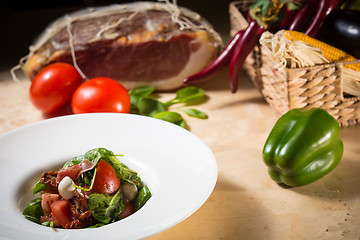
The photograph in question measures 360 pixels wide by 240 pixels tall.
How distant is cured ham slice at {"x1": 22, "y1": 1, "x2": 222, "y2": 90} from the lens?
1891 millimetres

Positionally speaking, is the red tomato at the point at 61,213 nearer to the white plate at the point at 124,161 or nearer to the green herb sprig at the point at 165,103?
the white plate at the point at 124,161

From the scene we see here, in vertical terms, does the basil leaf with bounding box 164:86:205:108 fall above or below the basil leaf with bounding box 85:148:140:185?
below

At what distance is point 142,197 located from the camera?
3.76 feet

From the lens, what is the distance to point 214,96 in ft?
6.24

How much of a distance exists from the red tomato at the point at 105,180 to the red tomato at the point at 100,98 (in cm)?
55

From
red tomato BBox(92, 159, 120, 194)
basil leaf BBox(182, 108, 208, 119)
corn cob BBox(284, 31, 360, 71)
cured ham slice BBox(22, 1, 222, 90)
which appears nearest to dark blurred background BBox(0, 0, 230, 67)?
cured ham slice BBox(22, 1, 222, 90)

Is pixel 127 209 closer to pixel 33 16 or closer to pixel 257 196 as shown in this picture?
pixel 257 196

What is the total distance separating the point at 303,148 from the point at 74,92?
A: 0.92m

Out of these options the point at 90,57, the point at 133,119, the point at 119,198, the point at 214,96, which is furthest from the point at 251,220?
the point at 90,57

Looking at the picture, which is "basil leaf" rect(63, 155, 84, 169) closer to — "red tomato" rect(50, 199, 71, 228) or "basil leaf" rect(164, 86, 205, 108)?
"red tomato" rect(50, 199, 71, 228)

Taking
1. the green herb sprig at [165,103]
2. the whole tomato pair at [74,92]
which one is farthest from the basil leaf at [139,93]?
the whole tomato pair at [74,92]

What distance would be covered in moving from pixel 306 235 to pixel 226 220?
0.19m

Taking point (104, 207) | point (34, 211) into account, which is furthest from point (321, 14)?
point (34, 211)

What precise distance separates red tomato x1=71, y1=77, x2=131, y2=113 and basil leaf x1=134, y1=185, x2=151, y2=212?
1.83 ft
